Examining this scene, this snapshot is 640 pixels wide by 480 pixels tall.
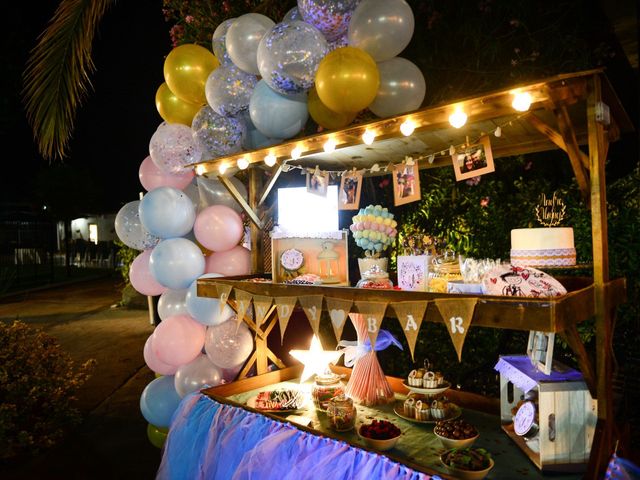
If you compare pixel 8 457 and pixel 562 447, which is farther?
pixel 8 457

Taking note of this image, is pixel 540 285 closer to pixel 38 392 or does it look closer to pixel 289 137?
pixel 289 137

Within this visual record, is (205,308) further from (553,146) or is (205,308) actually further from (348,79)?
(553,146)

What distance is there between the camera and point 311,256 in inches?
142

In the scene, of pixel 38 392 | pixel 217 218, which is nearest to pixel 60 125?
pixel 217 218

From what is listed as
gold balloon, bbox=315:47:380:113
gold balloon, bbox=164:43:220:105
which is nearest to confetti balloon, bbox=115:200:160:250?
gold balloon, bbox=164:43:220:105

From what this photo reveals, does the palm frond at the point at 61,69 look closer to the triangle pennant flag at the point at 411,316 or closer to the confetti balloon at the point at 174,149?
the confetti balloon at the point at 174,149

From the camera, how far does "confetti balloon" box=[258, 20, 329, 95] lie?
129 inches

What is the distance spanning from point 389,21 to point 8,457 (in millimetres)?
5192

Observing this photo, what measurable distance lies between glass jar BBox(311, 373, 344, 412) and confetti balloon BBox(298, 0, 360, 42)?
107 inches

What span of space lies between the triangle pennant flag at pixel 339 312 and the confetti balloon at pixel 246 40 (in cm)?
221

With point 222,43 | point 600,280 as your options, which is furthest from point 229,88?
point 600,280

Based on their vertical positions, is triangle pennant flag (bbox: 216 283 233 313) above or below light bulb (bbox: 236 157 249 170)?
below

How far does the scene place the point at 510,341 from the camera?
12.8 ft

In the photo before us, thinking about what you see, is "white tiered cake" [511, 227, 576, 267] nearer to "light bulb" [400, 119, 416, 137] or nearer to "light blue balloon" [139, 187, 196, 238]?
"light bulb" [400, 119, 416, 137]
